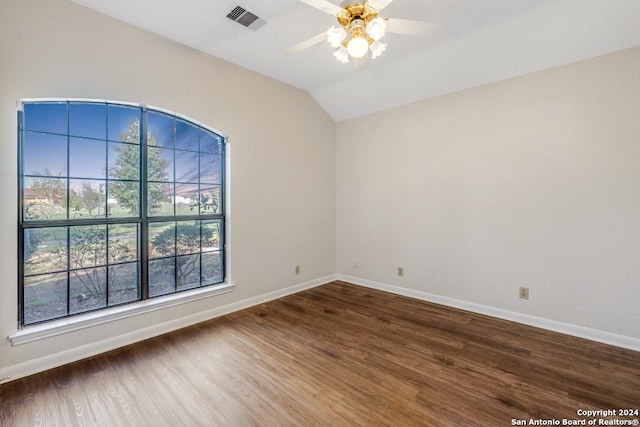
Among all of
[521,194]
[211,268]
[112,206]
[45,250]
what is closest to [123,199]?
[112,206]

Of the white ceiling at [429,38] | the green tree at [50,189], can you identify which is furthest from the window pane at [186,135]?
the green tree at [50,189]

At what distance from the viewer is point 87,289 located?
2.62 m

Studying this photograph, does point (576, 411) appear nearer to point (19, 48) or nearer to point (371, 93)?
point (371, 93)

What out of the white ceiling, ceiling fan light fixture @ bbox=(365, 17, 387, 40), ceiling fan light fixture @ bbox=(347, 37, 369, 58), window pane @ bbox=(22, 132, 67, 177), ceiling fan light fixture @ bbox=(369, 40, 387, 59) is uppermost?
the white ceiling

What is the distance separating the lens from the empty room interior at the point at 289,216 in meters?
2.03

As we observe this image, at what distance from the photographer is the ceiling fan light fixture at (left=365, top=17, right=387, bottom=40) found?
1.79 meters

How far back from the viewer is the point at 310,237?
14.6 feet

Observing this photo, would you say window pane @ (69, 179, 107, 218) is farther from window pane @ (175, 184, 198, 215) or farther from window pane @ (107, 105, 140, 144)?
window pane @ (175, 184, 198, 215)

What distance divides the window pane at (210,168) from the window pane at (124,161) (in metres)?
0.66

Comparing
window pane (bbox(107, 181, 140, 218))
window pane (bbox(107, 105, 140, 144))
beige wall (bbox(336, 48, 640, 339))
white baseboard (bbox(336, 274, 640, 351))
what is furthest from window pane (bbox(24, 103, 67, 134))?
white baseboard (bbox(336, 274, 640, 351))

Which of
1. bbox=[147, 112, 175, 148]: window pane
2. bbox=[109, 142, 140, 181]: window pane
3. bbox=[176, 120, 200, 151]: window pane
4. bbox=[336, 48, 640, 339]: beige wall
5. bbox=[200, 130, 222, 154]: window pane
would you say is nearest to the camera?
bbox=[336, 48, 640, 339]: beige wall

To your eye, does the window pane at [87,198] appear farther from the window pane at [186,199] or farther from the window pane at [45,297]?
the window pane at [186,199]

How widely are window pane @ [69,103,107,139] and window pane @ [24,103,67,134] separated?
53 millimetres

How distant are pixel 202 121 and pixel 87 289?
1979 millimetres
